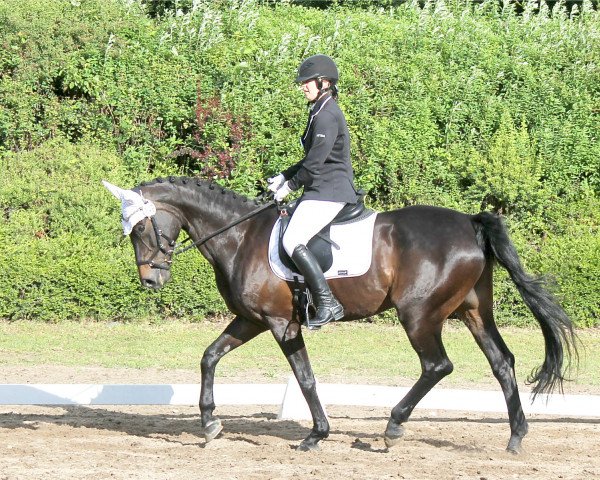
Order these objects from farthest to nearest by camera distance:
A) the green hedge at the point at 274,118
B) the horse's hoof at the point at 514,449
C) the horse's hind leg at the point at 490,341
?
1. the green hedge at the point at 274,118
2. the horse's hind leg at the point at 490,341
3. the horse's hoof at the point at 514,449

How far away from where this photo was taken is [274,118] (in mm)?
14125

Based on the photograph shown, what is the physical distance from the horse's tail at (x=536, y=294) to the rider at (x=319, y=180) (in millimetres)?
1013

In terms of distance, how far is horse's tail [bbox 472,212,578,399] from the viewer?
680 centimetres

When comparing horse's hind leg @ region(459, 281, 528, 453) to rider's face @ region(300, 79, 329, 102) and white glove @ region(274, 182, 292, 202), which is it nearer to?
white glove @ region(274, 182, 292, 202)

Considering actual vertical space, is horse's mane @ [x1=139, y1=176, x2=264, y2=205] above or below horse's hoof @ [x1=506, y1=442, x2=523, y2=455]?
above

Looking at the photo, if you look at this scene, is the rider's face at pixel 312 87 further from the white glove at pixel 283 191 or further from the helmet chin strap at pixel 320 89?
A: the white glove at pixel 283 191

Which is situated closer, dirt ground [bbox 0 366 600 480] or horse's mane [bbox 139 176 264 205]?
dirt ground [bbox 0 366 600 480]

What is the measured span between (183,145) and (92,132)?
1.40m

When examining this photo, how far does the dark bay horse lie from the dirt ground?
27 cm

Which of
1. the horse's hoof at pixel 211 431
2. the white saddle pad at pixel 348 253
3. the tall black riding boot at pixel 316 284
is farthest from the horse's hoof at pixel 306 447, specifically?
the white saddle pad at pixel 348 253

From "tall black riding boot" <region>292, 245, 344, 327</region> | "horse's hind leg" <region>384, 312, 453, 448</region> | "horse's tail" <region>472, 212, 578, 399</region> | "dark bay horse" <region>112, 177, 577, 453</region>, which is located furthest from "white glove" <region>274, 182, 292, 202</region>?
"horse's tail" <region>472, 212, 578, 399</region>

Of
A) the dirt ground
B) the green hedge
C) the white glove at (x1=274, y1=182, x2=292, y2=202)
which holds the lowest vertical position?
the dirt ground

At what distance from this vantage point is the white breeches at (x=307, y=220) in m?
6.72

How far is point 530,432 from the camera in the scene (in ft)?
24.7
